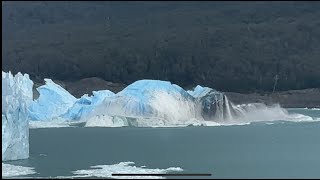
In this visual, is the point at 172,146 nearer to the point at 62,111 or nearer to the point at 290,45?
the point at 62,111

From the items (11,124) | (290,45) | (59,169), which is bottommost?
(59,169)

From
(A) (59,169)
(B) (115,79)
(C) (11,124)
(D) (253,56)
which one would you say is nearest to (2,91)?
(C) (11,124)

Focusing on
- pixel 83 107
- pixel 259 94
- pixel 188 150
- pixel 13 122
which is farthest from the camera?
pixel 259 94

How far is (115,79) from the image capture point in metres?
78.2

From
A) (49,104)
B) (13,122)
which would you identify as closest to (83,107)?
(49,104)

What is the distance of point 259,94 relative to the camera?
74.9 m

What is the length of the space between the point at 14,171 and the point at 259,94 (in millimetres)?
63672

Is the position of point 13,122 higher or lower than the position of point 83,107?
lower

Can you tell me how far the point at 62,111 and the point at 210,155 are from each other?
1695 centimetres

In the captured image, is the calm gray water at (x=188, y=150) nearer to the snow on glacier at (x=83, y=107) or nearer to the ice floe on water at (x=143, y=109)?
the ice floe on water at (x=143, y=109)

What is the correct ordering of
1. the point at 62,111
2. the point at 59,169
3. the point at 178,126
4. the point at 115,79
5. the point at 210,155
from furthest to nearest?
the point at 115,79, the point at 62,111, the point at 178,126, the point at 210,155, the point at 59,169

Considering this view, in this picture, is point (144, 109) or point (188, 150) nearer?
point (188, 150)

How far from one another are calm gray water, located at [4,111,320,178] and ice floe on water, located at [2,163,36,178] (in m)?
0.23

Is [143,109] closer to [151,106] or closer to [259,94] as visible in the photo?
[151,106]
